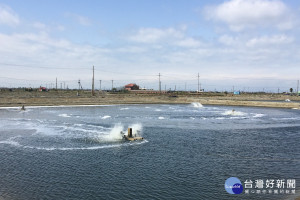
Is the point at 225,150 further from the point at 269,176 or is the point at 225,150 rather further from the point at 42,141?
the point at 42,141

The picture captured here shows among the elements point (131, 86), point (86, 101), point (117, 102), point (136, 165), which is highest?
point (131, 86)

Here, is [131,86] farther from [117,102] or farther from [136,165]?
[136,165]

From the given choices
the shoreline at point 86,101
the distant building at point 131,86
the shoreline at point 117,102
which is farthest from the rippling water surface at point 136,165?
the distant building at point 131,86

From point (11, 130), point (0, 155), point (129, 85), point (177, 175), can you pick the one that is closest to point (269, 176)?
point (177, 175)

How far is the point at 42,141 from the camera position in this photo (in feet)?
92.2

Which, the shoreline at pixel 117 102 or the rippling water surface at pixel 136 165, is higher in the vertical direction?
the shoreline at pixel 117 102

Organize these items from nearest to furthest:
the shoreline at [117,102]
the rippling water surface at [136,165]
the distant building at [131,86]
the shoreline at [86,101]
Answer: the rippling water surface at [136,165] < the shoreline at [117,102] < the shoreline at [86,101] < the distant building at [131,86]

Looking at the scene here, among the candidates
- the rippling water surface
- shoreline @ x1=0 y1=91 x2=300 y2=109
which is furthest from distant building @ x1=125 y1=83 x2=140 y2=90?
the rippling water surface

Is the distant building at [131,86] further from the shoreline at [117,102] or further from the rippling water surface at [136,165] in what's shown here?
the rippling water surface at [136,165]

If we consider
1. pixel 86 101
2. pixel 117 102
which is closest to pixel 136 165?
pixel 86 101

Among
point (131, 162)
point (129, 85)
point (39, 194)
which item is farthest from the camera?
point (129, 85)

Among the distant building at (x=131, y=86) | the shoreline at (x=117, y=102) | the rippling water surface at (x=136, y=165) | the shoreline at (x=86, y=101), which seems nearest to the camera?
the rippling water surface at (x=136, y=165)

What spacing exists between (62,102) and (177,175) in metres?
76.7

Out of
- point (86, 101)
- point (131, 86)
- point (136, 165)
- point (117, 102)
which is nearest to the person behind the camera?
point (136, 165)
